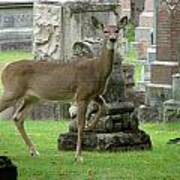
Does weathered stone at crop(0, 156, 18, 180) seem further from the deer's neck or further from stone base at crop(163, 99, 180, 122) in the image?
stone base at crop(163, 99, 180, 122)

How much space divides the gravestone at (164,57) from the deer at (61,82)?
7.10 meters

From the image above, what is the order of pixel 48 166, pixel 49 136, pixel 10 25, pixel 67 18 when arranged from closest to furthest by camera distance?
pixel 48 166 < pixel 49 136 < pixel 67 18 < pixel 10 25

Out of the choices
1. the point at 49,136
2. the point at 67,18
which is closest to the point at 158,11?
the point at 67,18

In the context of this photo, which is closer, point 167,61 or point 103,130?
point 103,130

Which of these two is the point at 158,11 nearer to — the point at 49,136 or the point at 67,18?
the point at 67,18

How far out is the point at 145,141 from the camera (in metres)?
13.7

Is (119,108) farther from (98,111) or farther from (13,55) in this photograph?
(13,55)

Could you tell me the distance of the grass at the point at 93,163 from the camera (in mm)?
11133

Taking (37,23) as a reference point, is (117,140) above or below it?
below

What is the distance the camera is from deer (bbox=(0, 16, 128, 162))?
504 inches

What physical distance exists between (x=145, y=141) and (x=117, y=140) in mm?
508

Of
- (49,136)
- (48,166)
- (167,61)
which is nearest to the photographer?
(48,166)

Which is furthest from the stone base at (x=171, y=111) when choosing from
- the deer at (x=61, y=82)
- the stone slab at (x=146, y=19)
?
the stone slab at (x=146, y=19)

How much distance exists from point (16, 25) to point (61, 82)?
22210mm
